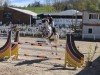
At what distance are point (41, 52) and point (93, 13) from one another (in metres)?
19.0

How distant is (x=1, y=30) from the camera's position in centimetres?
3753

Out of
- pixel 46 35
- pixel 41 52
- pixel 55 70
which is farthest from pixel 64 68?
pixel 41 52

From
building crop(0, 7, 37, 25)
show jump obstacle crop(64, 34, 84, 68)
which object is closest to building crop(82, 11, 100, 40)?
building crop(0, 7, 37, 25)

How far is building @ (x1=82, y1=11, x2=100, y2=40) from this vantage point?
36.3 m

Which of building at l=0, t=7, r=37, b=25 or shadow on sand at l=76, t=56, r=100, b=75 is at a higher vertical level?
building at l=0, t=7, r=37, b=25

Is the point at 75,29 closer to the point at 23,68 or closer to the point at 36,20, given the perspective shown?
the point at 36,20

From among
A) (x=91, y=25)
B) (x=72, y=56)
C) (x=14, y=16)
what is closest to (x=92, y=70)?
(x=72, y=56)

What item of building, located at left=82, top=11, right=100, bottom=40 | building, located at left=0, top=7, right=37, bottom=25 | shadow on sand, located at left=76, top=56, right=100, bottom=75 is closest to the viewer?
shadow on sand, located at left=76, top=56, right=100, bottom=75

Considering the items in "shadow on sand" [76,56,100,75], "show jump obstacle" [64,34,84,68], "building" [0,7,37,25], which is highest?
"building" [0,7,37,25]

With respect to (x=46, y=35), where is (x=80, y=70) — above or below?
below

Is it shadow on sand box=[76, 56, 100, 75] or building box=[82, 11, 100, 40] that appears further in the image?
building box=[82, 11, 100, 40]

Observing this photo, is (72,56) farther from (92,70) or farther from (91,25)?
(91,25)

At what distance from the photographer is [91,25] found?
122 feet

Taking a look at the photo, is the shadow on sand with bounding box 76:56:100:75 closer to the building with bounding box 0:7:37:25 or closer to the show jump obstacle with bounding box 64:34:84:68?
the show jump obstacle with bounding box 64:34:84:68
